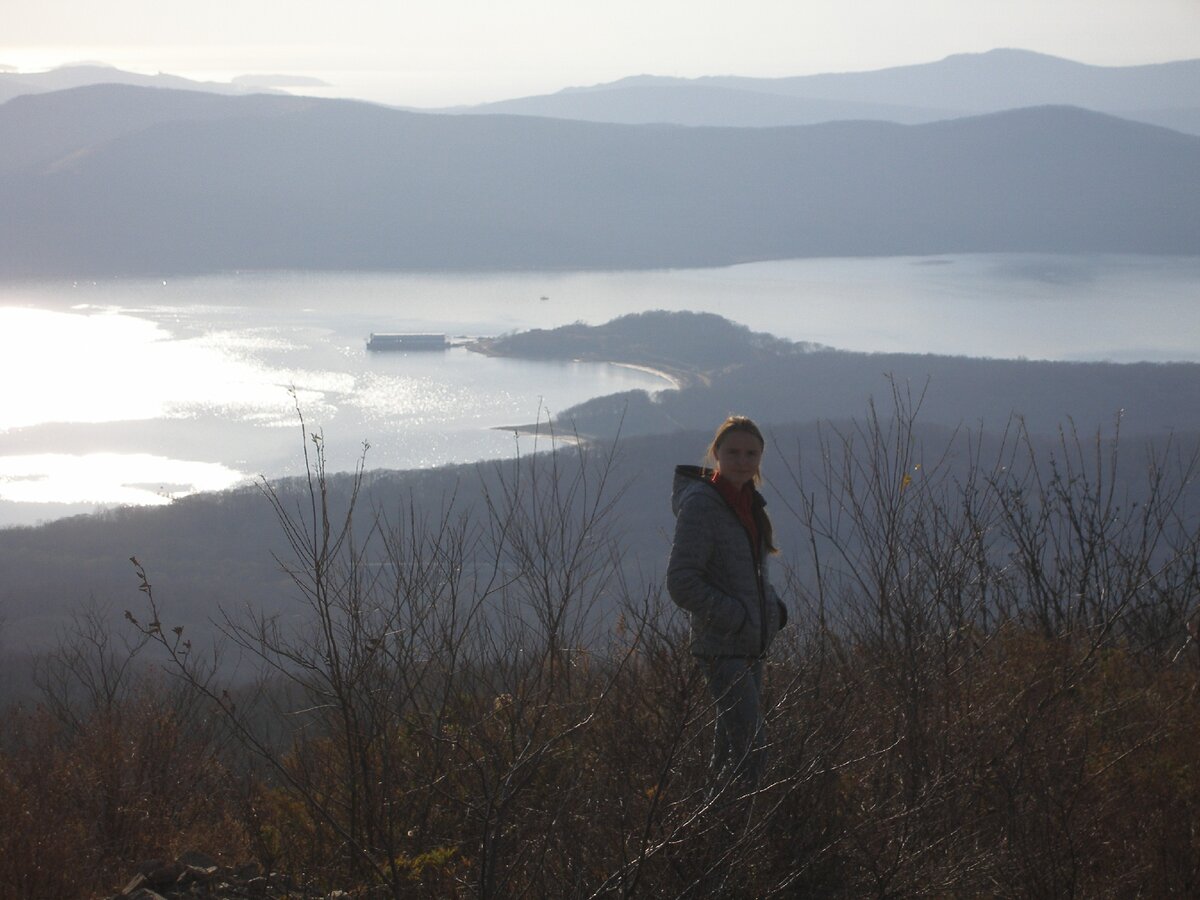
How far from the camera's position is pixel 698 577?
274cm

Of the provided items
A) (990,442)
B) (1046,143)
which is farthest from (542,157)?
(990,442)

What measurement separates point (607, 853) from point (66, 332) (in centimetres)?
6057

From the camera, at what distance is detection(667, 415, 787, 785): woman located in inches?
107

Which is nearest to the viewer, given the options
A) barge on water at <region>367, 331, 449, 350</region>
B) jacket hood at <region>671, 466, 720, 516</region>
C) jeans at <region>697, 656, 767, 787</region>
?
jeans at <region>697, 656, 767, 787</region>

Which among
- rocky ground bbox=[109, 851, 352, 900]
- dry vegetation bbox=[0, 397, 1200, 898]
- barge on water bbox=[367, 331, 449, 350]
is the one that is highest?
barge on water bbox=[367, 331, 449, 350]

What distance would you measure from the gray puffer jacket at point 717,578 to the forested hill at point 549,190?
8503 centimetres

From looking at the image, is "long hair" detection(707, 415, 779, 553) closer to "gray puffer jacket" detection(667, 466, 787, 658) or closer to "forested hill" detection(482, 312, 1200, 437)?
"gray puffer jacket" detection(667, 466, 787, 658)

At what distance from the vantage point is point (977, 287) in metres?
73.7

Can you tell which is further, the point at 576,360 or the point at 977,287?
the point at 977,287

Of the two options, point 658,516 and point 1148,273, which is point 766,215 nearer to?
point 1148,273

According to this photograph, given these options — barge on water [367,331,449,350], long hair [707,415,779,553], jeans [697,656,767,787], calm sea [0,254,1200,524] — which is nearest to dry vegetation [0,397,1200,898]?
jeans [697,656,767,787]

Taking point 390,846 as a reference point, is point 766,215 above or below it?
above

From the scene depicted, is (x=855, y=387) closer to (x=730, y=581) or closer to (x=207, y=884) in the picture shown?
(x=730, y=581)

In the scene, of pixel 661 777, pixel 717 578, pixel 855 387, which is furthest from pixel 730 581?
pixel 855 387
